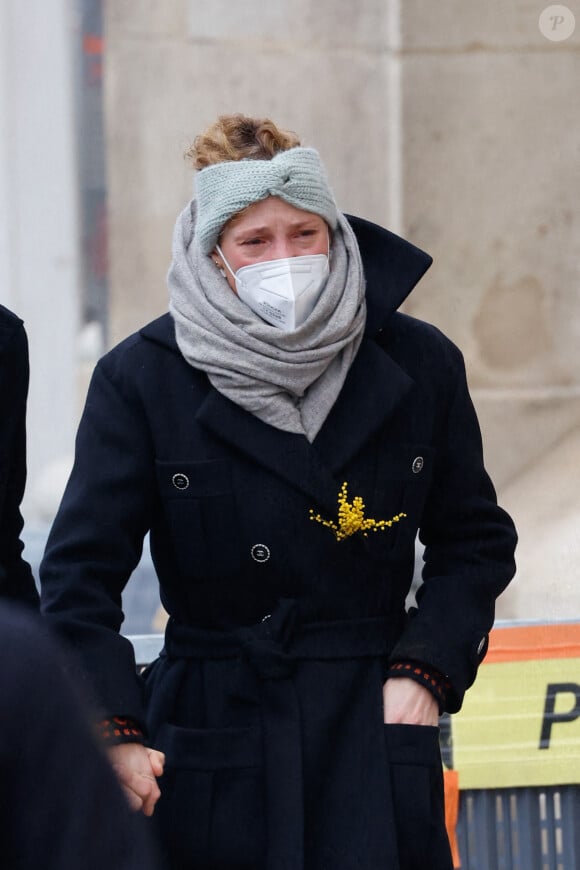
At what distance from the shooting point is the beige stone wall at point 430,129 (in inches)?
221

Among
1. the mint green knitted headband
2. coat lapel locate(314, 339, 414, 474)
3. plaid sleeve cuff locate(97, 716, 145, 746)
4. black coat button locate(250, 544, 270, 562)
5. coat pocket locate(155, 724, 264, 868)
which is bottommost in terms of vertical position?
coat pocket locate(155, 724, 264, 868)

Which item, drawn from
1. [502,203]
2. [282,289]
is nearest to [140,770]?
[282,289]

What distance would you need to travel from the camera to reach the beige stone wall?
5609 mm

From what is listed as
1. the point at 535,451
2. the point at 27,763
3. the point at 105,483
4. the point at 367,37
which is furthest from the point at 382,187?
the point at 27,763

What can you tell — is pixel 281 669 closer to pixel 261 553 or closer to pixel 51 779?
pixel 261 553

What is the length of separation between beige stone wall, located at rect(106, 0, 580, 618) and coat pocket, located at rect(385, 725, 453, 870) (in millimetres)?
2743

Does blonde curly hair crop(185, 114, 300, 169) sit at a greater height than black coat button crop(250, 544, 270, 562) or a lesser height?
greater

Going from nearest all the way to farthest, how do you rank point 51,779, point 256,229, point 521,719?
1. point 51,779
2. point 256,229
3. point 521,719

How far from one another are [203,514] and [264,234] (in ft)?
1.69

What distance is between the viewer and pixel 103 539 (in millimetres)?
2820

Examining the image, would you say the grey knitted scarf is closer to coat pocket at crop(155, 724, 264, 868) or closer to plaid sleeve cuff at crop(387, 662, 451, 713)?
plaid sleeve cuff at crop(387, 662, 451, 713)

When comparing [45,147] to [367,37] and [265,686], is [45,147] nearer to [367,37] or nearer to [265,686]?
[367,37]

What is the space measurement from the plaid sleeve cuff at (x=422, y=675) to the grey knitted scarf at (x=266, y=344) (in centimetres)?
44

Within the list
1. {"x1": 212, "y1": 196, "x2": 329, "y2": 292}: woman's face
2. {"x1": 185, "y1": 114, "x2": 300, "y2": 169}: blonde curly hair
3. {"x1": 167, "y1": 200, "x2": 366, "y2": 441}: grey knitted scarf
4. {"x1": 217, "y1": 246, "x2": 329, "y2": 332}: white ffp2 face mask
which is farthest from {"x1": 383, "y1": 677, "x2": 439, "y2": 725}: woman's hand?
{"x1": 185, "y1": 114, "x2": 300, "y2": 169}: blonde curly hair
